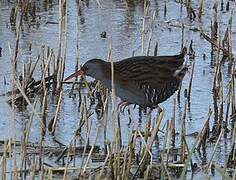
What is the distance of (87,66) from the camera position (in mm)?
6988

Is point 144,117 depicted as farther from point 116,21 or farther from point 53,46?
point 116,21

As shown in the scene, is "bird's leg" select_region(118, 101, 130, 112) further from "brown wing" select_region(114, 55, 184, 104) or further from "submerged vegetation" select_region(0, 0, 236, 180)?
"brown wing" select_region(114, 55, 184, 104)

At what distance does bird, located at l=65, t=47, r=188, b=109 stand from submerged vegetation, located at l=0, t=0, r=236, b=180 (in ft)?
0.43

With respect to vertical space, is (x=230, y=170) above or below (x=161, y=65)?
below

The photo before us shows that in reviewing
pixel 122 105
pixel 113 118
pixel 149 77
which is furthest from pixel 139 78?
pixel 113 118

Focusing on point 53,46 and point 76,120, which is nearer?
point 76,120

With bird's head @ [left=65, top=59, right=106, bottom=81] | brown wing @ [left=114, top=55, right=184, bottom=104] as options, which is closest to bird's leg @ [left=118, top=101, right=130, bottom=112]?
brown wing @ [left=114, top=55, right=184, bottom=104]

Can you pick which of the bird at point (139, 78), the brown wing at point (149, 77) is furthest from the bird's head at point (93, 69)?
the brown wing at point (149, 77)

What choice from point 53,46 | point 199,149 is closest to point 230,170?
point 199,149

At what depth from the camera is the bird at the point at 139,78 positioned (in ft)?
22.8

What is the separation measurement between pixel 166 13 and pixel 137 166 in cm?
456

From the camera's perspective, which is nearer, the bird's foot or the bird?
the bird

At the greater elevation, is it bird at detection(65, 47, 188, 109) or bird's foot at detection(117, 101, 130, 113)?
bird at detection(65, 47, 188, 109)

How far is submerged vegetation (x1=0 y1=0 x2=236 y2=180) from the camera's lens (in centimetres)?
562
